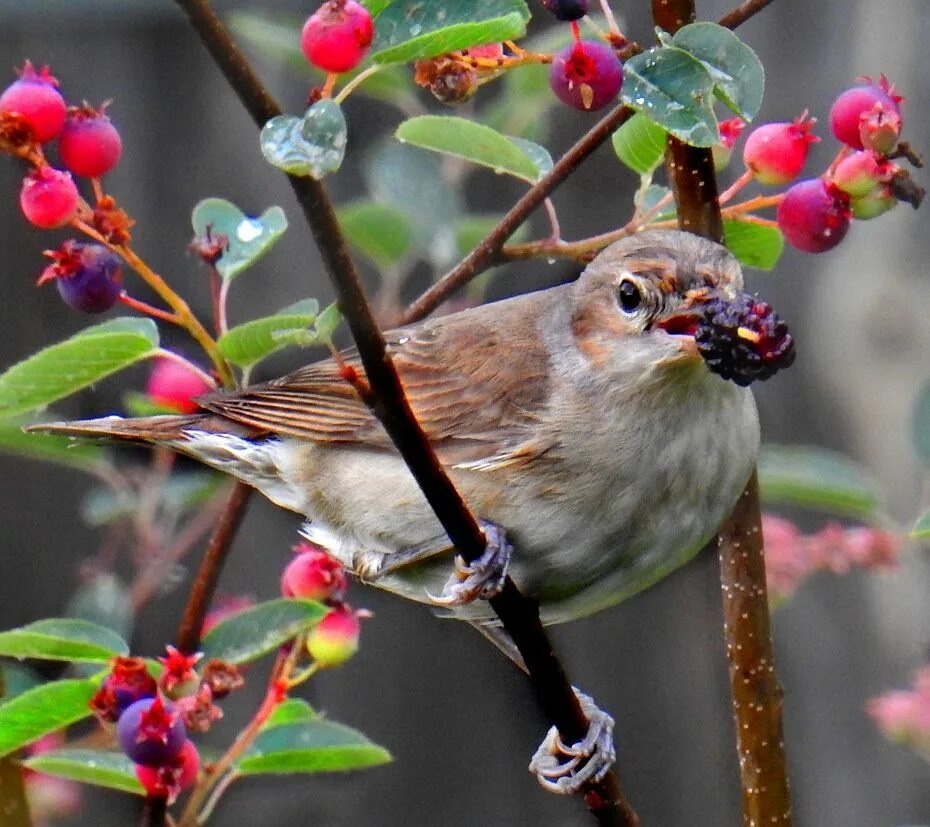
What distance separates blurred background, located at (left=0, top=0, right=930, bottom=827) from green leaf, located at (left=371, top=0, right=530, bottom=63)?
369 cm

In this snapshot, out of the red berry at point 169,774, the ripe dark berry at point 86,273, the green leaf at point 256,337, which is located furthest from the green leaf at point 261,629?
the ripe dark berry at point 86,273

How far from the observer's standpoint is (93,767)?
222cm

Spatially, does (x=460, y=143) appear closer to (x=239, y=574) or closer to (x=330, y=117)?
(x=330, y=117)

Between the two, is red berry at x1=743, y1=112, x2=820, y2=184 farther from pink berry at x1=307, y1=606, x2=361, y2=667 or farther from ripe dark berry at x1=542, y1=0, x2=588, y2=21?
pink berry at x1=307, y1=606, x2=361, y2=667

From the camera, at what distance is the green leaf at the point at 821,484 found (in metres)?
2.54

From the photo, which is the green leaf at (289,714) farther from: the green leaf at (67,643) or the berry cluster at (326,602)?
the green leaf at (67,643)

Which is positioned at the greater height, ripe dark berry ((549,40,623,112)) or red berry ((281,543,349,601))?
ripe dark berry ((549,40,623,112))

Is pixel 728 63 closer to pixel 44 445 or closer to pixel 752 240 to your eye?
pixel 752 240

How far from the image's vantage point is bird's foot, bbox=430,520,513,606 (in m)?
2.35

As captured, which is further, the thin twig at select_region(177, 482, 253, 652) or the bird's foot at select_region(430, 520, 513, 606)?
the bird's foot at select_region(430, 520, 513, 606)

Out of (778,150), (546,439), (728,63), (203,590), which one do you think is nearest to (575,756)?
(546,439)

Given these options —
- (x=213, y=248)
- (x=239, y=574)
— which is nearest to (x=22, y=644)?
(x=213, y=248)

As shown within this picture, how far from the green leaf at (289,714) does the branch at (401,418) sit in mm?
394

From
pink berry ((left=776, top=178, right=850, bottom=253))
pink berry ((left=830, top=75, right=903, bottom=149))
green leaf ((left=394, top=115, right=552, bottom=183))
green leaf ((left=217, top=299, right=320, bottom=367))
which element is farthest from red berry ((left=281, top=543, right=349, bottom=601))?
pink berry ((left=830, top=75, right=903, bottom=149))
